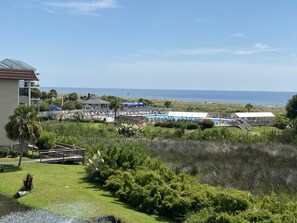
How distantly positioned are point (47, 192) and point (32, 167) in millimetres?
7354

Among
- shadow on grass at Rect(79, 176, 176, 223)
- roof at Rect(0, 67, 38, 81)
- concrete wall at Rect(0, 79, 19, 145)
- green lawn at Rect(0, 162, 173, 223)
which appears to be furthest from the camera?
concrete wall at Rect(0, 79, 19, 145)

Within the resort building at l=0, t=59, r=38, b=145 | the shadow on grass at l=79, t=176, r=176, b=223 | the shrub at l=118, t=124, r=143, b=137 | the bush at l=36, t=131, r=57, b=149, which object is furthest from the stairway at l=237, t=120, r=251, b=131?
the shadow on grass at l=79, t=176, r=176, b=223

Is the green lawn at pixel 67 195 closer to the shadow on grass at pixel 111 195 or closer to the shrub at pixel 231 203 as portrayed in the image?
the shadow on grass at pixel 111 195

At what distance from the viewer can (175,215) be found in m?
17.5

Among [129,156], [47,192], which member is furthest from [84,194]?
[129,156]

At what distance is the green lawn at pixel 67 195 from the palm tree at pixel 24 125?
79.7 inches

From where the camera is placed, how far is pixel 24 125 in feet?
88.5

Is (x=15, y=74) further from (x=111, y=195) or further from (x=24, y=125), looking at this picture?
(x=111, y=195)

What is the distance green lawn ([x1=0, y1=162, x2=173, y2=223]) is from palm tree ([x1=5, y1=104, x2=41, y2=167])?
202 centimetres

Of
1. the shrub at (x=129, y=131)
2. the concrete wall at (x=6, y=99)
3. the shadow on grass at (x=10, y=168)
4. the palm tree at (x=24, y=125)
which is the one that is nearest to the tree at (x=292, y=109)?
the shrub at (x=129, y=131)

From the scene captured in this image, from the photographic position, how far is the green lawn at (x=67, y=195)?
1762 cm

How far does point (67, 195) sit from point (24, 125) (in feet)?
27.3

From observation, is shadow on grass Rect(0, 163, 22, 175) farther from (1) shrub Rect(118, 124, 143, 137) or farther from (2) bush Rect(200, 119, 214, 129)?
(2) bush Rect(200, 119, 214, 129)

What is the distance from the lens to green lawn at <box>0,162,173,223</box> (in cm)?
1762
